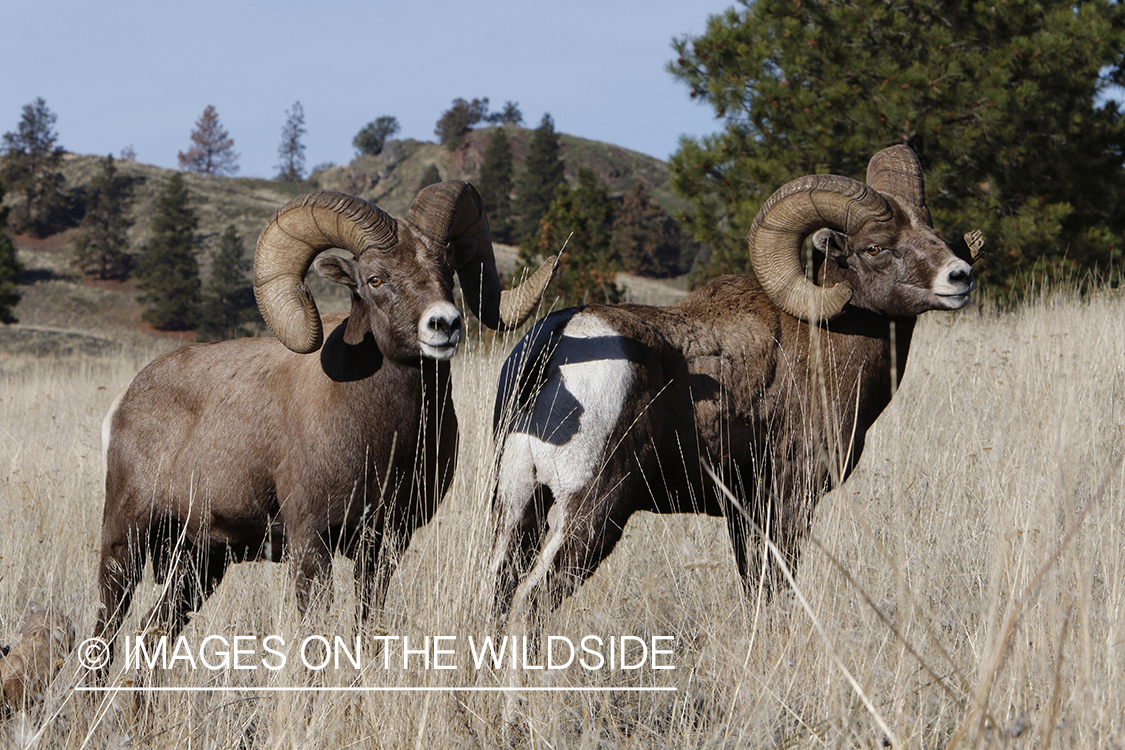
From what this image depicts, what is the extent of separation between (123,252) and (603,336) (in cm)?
5489

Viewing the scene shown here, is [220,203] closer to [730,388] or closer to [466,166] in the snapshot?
[466,166]

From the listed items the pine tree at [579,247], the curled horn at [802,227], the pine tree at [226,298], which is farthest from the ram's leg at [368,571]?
the pine tree at [226,298]

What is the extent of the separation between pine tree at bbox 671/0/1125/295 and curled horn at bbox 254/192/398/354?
32.2ft

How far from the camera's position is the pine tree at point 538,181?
5734 cm

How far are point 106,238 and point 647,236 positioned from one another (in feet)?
108

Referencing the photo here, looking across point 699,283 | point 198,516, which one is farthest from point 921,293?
point 699,283

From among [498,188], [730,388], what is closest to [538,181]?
[498,188]

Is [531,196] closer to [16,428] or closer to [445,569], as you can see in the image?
[16,428]

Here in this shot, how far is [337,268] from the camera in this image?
4.44 meters

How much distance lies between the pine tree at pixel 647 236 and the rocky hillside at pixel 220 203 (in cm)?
401

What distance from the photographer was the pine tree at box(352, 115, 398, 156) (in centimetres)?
9919

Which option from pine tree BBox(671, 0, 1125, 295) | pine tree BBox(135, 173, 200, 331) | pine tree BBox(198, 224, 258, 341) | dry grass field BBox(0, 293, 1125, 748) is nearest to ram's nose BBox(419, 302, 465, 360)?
dry grass field BBox(0, 293, 1125, 748)

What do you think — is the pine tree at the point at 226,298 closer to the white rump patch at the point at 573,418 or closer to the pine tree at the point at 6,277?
the pine tree at the point at 6,277

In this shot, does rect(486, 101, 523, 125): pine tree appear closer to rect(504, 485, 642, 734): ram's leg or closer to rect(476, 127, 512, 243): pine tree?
rect(476, 127, 512, 243): pine tree
